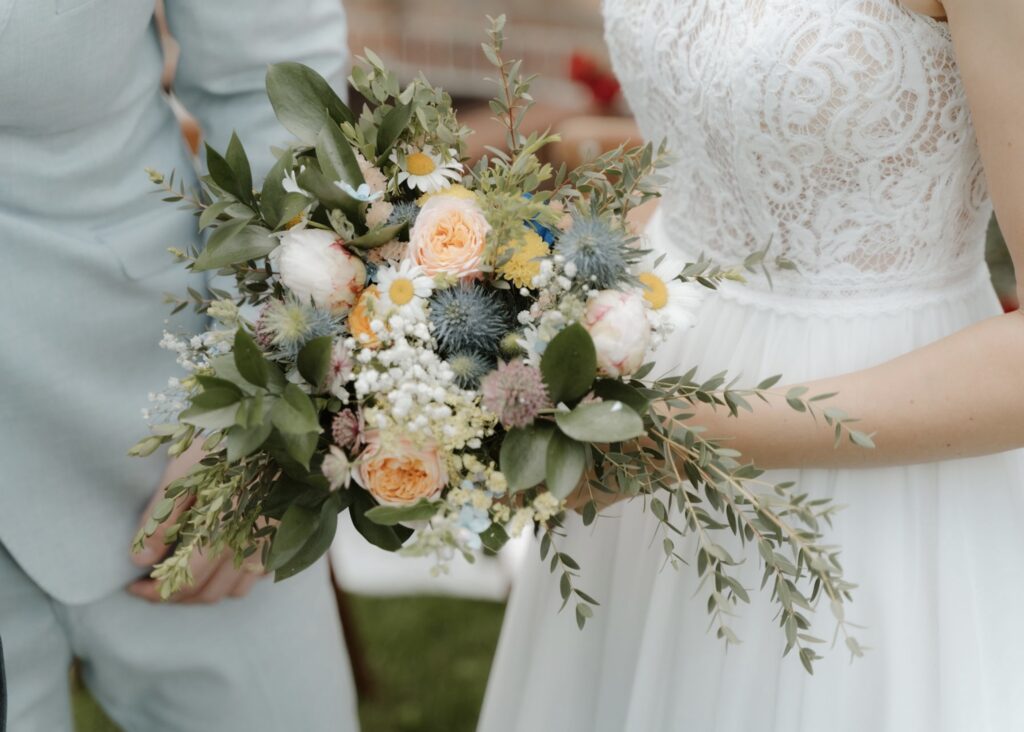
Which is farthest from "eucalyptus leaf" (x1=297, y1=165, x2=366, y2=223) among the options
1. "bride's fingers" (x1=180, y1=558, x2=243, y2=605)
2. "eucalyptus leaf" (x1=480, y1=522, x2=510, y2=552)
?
"bride's fingers" (x1=180, y1=558, x2=243, y2=605)

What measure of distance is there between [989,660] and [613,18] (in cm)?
96

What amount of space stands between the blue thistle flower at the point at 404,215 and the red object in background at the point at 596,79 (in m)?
3.24

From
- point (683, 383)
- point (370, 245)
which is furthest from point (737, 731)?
point (370, 245)

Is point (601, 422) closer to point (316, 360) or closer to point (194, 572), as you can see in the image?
point (316, 360)

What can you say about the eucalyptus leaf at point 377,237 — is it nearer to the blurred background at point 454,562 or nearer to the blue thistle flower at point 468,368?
the blue thistle flower at point 468,368

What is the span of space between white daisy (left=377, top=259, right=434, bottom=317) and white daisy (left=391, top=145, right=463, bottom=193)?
0.31 feet

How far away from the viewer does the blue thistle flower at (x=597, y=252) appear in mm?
998

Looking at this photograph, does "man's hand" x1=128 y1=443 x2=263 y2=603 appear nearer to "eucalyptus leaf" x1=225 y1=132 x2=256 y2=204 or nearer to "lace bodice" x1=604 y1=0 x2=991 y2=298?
"eucalyptus leaf" x1=225 y1=132 x2=256 y2=204

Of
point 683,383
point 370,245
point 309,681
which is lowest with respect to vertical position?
point 309,681

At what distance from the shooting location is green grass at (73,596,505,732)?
2971 millimetres

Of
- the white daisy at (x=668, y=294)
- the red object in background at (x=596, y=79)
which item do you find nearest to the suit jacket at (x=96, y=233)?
the white daisy at (x=668, y=294)

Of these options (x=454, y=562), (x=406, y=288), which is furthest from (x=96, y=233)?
(x=454, y=562)

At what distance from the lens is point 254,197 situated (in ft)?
3.67

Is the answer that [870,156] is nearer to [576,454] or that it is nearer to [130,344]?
[576,454]
